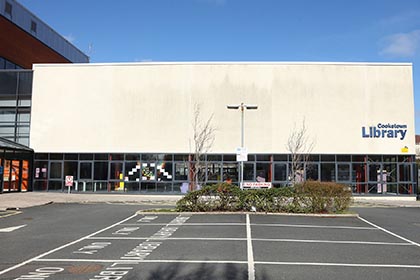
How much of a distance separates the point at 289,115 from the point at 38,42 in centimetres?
2803

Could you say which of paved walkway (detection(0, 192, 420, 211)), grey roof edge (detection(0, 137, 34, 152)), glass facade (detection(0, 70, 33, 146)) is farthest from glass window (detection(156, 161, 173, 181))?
glass facade (detection(0, 70, 33, 146))

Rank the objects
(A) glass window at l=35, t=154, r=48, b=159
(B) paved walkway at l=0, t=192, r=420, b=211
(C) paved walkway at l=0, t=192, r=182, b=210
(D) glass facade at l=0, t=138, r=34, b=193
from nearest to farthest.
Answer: (C) paved walkway at l=0, t=192, r=182, b=210 → (B) paved walkway at l=0, t=192, r=420, b=211 → (D) glass facade at l=0, t=138, r=34, b=193 → (A) glass window at l=35, t=154, r=48, b=159

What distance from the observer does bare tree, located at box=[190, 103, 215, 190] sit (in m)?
28.1

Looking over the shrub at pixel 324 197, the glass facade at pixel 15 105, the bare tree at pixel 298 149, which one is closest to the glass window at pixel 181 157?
the bare tree at pixel 298 149

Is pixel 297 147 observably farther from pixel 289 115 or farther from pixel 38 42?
pixel 38 42

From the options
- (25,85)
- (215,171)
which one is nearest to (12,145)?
(25,85)

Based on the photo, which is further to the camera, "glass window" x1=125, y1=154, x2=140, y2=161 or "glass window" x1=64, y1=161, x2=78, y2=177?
"glass window" x1=64, y1=161, x2=78, y2=177

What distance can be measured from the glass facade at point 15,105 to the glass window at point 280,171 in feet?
57.5

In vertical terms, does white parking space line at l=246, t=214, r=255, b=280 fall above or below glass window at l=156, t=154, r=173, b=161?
below

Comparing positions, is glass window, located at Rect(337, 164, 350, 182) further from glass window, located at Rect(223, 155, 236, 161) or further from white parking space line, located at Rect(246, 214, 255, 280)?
white parking space line, located at Rect(246, 214, 255, 280)

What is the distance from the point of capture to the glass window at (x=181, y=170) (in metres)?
28.5

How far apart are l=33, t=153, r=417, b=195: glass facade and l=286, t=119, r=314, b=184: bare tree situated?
34 centimetres

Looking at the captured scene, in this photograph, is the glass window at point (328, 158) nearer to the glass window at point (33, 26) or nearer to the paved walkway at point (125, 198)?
the paved walkway at point (125, 198)

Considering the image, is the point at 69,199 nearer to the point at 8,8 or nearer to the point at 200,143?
the point at 200,143
